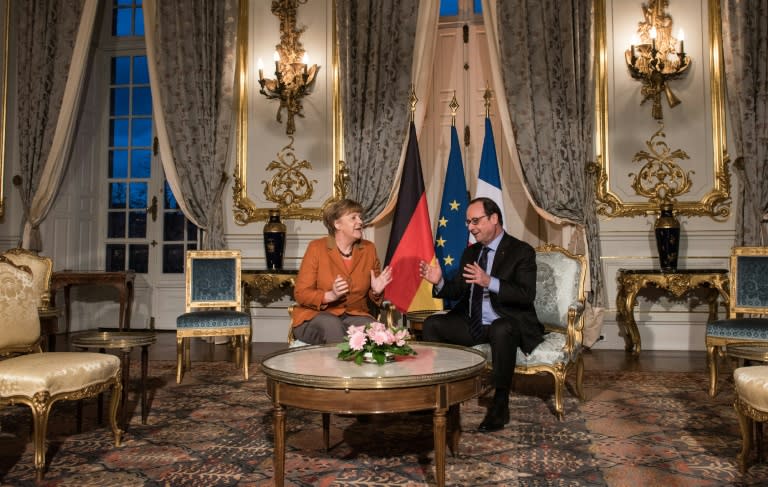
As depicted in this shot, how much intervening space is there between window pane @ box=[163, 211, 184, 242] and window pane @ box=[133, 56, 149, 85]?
5.14 ft

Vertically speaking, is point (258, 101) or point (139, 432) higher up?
point (258, 101)

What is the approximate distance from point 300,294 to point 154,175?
178 inches

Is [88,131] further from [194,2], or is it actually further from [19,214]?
[194,2]

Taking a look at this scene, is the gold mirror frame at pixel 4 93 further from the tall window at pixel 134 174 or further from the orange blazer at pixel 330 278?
the orange blazer at pixel 330 278

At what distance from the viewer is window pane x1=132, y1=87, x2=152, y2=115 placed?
7246mm

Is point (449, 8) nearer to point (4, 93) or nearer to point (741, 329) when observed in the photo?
point (741, 329)

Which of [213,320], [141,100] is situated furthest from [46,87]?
[213,320]

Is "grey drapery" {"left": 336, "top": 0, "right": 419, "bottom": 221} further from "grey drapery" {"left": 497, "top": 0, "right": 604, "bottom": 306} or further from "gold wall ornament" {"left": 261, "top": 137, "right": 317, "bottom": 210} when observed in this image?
"grey drapery" {"left": 497, "top": 0, "right": 604, "bottom": 306}

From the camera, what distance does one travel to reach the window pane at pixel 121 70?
7266 millimetres

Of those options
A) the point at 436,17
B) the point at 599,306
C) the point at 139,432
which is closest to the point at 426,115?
the point at 436,17

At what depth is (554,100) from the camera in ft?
18.6

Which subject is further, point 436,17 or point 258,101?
point 258,101

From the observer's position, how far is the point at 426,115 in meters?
6.27

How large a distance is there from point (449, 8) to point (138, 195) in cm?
399
